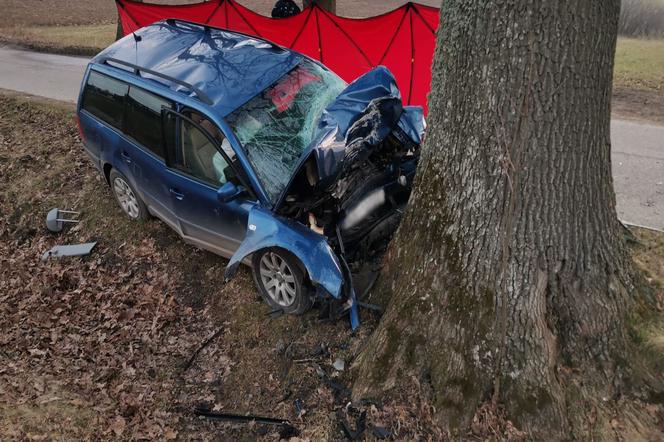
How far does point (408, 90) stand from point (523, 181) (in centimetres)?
597

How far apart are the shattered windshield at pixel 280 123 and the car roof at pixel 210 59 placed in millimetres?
108

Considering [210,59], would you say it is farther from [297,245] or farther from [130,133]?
[297,245]

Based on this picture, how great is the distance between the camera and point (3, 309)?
17.4 feet

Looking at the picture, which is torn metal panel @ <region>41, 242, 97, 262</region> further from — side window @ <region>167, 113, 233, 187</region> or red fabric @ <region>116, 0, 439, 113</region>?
red fabric @ <region>116, 0, 439, 113</region>

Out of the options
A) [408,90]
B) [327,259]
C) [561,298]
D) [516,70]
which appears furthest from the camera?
[408,90]

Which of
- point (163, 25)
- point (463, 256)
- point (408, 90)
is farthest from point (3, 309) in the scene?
point (408, 90)

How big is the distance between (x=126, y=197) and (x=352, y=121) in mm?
3273

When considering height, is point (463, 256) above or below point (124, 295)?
above

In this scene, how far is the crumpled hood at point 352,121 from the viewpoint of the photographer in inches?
156

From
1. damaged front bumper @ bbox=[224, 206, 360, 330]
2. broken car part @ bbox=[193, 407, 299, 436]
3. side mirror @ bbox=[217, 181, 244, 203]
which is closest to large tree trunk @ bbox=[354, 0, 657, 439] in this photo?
damaged front bumper @ bbox=[224, 206, 360, 330]

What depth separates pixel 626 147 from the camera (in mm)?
7672

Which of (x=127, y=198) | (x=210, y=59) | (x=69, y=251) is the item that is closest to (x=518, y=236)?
(x=210, y=59)

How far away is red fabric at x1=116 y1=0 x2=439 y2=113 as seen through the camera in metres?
8.25

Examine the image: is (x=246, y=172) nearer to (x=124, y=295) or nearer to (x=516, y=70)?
(x=124, y=295)
